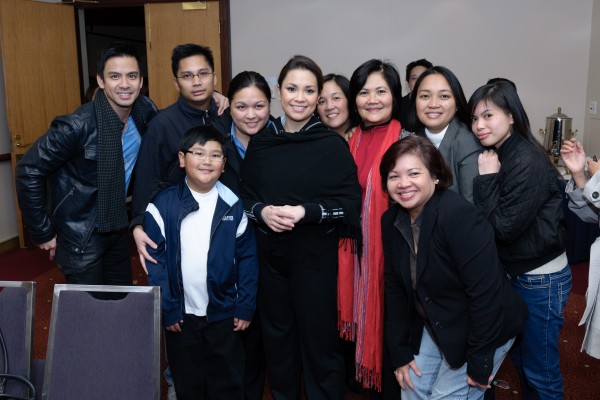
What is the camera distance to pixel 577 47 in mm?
4605

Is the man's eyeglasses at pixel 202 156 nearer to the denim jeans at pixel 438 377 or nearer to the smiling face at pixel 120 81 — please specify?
the smiling face at pixel 120 81

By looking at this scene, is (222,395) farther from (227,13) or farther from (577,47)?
(577,47)

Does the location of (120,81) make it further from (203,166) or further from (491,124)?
(491,124)

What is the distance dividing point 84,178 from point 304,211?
917 mm

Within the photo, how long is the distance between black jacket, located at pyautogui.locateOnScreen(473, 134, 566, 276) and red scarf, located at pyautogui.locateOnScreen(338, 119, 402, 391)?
39 cm

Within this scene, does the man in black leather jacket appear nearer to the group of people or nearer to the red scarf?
the group of people

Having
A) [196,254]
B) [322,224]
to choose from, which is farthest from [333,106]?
[196,254]

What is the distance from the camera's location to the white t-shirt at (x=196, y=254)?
1841 mm

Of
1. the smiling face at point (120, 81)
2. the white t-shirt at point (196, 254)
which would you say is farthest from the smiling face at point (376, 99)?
the smiling face at point (120, 81)

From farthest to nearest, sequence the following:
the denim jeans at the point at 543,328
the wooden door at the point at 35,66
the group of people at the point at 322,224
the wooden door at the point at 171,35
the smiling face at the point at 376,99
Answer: the wooden door at the point at 171,35 < the wooden door at the point at 35,66 < the smiling face at the point at 376,99 < the denim jeans at the point at 543,328 < the group of people at the point at 322,224

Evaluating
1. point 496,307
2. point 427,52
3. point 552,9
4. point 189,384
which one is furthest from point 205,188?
point 552,9

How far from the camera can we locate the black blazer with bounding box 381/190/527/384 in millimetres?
1535

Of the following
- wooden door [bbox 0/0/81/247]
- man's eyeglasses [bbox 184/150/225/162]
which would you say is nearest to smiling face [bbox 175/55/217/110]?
man's eyeglasses [bbox 184/150/225/162]

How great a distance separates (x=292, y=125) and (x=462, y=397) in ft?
3.76
